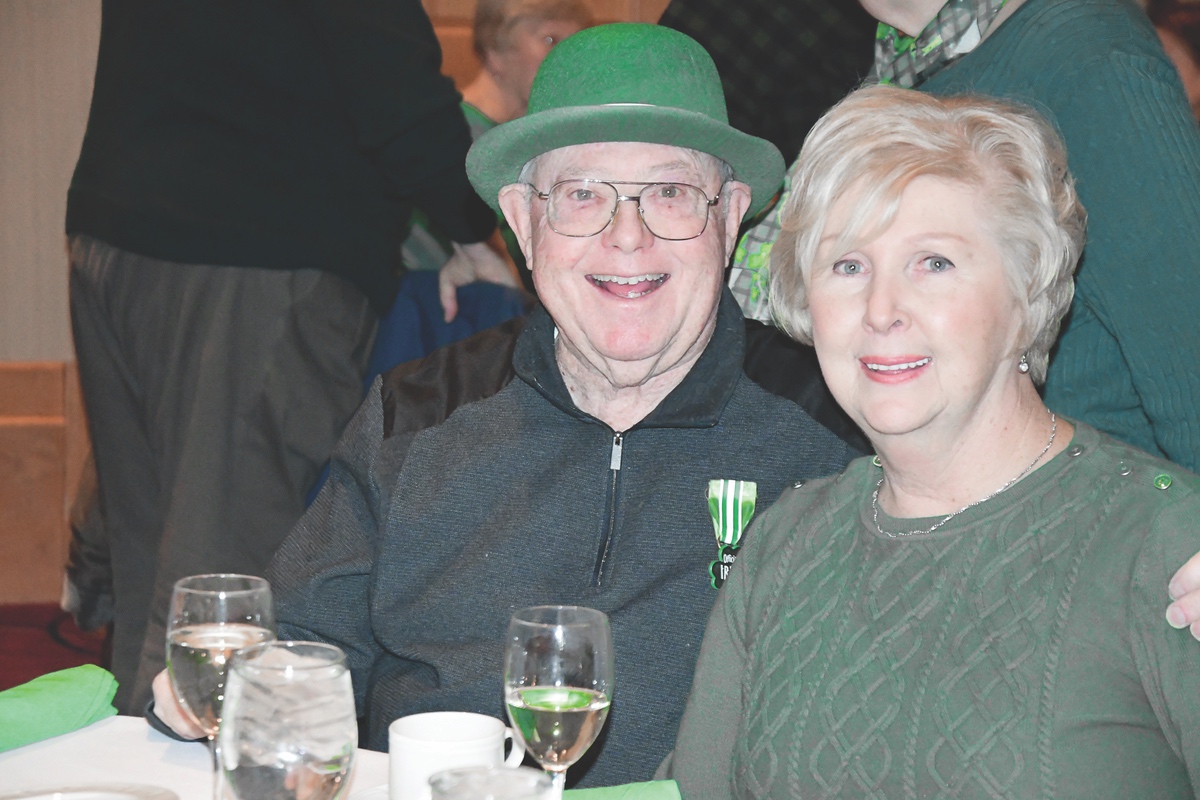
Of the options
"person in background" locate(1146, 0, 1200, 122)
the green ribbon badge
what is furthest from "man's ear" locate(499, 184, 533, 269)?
"person in background" locate(1146, 0, 1200, 122)

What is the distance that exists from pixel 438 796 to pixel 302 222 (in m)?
1.97

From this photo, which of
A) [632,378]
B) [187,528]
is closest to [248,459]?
[187,528]

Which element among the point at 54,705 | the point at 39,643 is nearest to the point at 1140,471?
the point at 54,705

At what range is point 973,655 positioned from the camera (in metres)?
1.42

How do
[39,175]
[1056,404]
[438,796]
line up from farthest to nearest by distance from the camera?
[39,175], [1056,404], [438,796]

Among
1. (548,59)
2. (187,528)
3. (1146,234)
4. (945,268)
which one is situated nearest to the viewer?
(945,268)

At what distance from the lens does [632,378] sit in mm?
1940

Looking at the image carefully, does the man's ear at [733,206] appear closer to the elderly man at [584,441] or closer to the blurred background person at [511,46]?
the elderly man at [584,441]

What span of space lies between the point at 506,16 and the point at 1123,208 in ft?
7.49

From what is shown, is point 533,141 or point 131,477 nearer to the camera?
point 533,141

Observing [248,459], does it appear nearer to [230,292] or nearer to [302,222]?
[230,292]

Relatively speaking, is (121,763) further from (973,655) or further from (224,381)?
(224,381)

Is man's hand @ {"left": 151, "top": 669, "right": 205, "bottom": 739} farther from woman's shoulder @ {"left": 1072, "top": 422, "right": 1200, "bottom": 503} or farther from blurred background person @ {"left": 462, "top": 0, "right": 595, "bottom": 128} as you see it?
blurred background person @ {"left": 462, "top": 0, "right": 595, "bottom": 128}

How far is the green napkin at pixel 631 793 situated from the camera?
1.25 meters
